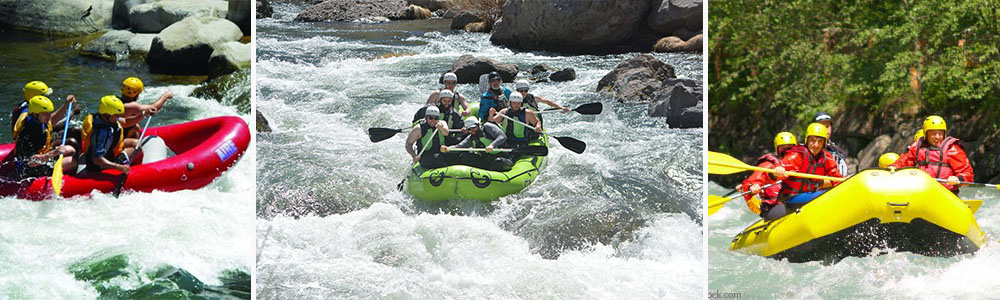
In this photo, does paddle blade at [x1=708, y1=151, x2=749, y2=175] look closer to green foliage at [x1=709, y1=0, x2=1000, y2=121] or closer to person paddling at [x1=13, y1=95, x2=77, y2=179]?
person paddling at [x1=13, y1=95, x2=77, y2=179]

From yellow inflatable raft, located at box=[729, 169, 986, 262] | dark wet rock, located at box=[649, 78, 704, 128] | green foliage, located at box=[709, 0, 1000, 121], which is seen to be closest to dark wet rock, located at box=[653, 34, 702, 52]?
dark wet rock, located at box=[649, 78, 704, 128]

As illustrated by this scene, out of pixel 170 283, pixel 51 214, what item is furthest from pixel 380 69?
pixel 51 214

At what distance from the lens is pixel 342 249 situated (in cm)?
319

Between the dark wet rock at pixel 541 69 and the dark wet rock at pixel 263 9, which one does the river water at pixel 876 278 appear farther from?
the dark wet rock at pixel 263 9

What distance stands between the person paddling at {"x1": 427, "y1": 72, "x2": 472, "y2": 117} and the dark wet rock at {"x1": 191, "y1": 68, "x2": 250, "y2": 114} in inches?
146

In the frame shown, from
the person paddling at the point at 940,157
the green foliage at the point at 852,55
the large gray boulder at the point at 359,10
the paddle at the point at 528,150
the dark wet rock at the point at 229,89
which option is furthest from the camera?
the green foliage at the point at 852,55

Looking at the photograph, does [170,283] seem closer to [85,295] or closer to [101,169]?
[85,295]

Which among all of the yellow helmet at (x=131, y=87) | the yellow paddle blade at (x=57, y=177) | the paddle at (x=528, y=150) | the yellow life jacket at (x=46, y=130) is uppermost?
the paddle at (x=528, y=150)

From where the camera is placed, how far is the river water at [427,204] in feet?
9.87

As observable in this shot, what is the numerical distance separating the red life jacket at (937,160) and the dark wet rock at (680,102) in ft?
5.58

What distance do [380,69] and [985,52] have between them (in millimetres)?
5626

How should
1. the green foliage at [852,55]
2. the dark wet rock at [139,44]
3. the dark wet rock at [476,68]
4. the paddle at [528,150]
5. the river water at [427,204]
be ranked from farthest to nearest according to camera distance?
1. the dark wet rock at [139,44]
2. the green foliage at [852,55]
3. the paddle at [528,150]
4. the dark wet rock at [476,68]
5. the river water at [427,204]

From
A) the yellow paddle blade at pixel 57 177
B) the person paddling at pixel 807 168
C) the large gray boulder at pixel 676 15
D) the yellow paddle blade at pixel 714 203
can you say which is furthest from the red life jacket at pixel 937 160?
the yellow paddle blade at pixel 57 177

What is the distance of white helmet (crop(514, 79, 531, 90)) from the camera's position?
3.61 metres
